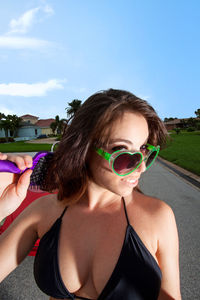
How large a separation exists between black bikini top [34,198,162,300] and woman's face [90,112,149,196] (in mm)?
224

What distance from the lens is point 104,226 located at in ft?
4.11

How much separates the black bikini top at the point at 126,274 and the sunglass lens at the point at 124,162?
11.8 inches

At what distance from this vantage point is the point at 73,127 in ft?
4.05

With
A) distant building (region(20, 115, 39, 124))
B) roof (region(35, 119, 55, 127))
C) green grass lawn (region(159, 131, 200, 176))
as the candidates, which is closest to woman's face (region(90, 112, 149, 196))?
green grass lawn (region(159, 131, 200, 176))

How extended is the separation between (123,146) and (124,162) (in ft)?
0.26

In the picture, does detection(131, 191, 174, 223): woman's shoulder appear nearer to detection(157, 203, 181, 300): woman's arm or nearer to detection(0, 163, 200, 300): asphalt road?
detection(157, 203, 181, 300): woman's arm

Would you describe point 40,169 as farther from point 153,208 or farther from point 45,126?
point 45,126

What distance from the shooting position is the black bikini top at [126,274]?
1.08m

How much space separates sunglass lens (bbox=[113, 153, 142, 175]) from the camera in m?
1.14

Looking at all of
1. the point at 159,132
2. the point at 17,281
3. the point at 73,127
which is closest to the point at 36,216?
the point at 73,127

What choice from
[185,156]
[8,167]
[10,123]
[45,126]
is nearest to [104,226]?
[8,167]

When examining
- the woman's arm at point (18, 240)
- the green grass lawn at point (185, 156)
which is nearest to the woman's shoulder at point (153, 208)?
the woman's arm at point (18, 240)

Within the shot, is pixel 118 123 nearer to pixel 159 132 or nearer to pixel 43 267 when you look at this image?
pixel 159 132

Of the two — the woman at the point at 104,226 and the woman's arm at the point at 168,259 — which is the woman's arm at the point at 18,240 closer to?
the woman at the point at 104,226
